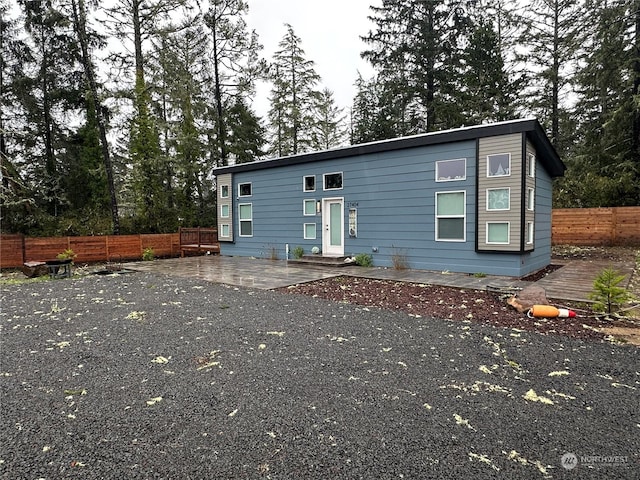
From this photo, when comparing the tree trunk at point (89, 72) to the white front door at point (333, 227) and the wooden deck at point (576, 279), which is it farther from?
the wooden deck at point (576, 279)

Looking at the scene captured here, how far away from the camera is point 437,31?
48.0 feet

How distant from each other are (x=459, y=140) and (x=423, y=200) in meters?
1.48

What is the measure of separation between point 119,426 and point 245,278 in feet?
18.2

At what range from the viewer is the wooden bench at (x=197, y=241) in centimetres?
1308

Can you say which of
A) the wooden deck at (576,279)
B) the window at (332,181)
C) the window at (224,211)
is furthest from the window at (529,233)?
the window at (224,211)

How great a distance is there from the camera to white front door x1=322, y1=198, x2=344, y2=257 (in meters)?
9.52

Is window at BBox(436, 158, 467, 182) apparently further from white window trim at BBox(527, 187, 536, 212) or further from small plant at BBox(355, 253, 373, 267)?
small plant at BBox(355, 253, 373, 267)

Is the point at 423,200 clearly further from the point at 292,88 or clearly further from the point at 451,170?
the point at 292,88

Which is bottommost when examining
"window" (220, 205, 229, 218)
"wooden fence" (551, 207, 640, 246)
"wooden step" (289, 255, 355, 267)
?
"wooden step" (289, 255, 355, 267)

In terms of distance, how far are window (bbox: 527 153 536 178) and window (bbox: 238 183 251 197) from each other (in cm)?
805

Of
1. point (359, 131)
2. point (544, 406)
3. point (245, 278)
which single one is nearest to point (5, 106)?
point (245, 278)

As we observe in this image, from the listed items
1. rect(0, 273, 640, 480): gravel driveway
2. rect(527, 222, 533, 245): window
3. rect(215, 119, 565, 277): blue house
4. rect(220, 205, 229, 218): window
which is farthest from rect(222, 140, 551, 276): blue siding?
rect(0, 273, 640, 480): gravel driveway

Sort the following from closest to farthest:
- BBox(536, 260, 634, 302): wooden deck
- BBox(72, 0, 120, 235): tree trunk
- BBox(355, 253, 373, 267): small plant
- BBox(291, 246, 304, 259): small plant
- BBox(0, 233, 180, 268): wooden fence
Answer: BBox(536, 260, 634, 302): wooden deck
BBox(355, 253, 373, 267): small plant
BBox(0, 233, 180, 268): wooden fence
BBox(291, 246, 304, 259): small plant
BBox(72, 0, 120, 235): tree trunk

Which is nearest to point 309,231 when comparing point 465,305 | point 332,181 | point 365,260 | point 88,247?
point 332,181
